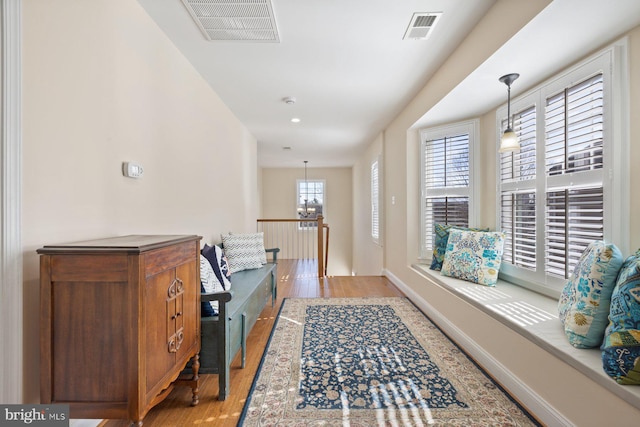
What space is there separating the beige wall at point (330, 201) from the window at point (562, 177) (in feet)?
20.5

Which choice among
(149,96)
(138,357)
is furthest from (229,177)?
(138,357)

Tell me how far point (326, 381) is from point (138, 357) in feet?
4.18

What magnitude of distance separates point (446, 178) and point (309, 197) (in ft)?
18.7

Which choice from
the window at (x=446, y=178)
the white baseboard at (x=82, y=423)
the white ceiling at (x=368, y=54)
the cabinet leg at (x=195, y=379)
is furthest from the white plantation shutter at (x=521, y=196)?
the white baseboard at (x=82, y=423)

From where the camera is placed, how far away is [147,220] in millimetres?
2025

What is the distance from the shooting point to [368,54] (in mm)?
2574

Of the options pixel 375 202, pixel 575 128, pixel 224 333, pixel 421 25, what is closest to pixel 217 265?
pixel 224 333

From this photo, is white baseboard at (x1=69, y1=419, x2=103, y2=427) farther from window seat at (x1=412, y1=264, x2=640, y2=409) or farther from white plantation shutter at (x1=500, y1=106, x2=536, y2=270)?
white plantation shutter at (x1=500, y1=106, x2=536, y2=270)

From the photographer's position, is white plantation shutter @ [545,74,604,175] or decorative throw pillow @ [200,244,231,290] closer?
white plantation shutter @ [545,74,604,175]

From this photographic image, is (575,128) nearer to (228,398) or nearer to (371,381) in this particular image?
(371,381)

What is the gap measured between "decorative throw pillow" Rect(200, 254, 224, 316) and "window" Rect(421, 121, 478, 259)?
266cm

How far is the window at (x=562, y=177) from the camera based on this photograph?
1.79 m

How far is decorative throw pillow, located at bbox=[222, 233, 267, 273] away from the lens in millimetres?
3391

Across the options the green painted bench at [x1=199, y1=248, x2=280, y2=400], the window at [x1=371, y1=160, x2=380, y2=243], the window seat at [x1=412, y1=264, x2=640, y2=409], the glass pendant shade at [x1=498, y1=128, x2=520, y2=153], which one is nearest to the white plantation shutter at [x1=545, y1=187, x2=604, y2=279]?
the window seat at [x1=412, y1=264, x2=640, y2=409]
